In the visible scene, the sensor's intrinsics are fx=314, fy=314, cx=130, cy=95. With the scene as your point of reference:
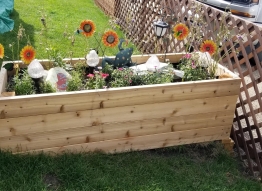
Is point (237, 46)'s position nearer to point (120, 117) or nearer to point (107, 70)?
point (107, 70)

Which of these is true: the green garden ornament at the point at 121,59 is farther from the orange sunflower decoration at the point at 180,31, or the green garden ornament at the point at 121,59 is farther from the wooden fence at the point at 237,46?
the wooden fence at the point at 237,46

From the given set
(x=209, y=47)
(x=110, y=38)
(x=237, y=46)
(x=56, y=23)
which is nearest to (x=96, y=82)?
(x=110, y=38)

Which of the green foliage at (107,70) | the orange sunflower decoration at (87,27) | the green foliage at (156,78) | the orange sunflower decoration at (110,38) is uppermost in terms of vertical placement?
the orange sunflower decoration at (87,27)

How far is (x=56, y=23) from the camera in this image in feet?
20.3

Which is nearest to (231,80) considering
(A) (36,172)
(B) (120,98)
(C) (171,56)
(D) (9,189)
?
(C) (171,56)

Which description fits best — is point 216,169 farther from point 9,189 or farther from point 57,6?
point 57,6

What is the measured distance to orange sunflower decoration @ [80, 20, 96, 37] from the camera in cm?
256

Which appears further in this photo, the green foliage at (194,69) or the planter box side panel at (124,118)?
the green foliage at (194,69)

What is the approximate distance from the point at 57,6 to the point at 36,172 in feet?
19.6

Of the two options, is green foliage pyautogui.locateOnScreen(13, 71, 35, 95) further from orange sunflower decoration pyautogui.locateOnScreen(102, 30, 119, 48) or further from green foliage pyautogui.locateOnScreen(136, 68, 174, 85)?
green foliage pyautogui.locateOnScreen(136, 68, 174, 85)

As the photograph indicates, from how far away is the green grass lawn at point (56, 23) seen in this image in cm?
476

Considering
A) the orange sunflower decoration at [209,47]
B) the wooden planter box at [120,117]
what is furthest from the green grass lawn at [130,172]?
the orange sunflower decoration at [209,47]

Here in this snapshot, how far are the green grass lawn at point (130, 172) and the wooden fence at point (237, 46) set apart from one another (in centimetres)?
25

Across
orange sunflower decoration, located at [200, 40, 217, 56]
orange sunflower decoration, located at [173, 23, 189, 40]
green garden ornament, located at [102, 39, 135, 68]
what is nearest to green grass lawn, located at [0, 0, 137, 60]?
green garden ornament, located at [102, 39, 135, 68]
